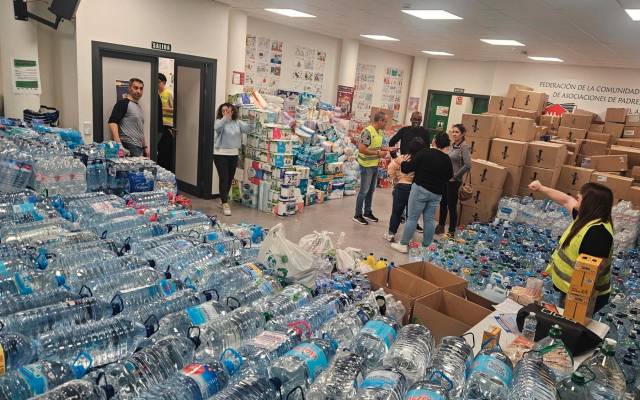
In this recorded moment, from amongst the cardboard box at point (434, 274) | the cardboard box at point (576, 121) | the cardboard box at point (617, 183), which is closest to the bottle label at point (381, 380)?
the cardboard box at point (434, 274)

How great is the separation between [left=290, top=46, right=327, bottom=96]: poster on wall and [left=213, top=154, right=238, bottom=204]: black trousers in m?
3.24

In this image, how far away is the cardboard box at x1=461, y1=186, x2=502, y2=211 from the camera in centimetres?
629

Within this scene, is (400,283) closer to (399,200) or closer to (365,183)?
(399,200)

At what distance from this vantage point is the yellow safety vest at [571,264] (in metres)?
2.81

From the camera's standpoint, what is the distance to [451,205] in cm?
638

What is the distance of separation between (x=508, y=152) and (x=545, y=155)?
0.52 m

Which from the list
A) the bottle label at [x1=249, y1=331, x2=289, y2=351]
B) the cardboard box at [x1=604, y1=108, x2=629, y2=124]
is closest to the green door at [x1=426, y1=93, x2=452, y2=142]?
the cardboard box at [x1=604, y1=108, x2=629, y2=124]

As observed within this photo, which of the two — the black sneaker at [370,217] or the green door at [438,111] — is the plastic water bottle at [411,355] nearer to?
the black sneaker at [370,217]

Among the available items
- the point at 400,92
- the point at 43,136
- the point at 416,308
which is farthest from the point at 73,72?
the point at 400,92

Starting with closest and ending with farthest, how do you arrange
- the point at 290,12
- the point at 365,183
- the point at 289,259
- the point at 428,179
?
the point at 289,259 → the point at 428,179 → the point at 365,183 → the point at 290,12

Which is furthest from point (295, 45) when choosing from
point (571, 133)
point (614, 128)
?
point (614, 128)

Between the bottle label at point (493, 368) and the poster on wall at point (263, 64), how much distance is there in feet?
23.7

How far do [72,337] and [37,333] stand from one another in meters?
0.15

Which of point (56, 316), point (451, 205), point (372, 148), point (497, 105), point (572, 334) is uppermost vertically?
point (497, 105)
